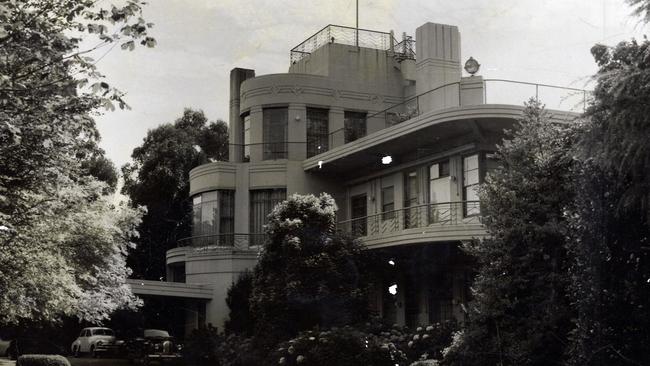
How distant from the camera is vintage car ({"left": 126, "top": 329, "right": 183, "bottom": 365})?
3066cm

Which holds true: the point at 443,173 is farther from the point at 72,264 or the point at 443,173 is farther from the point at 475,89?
the point at 72,264

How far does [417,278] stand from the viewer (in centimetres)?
2936

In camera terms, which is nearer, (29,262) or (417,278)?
(29,262)

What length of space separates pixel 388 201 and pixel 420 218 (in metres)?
3.21

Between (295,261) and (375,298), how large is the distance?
599 centimetres

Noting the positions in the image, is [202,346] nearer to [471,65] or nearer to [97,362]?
[97,362]

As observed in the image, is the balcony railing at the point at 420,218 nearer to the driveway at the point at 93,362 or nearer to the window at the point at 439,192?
the window at the point at 439,192

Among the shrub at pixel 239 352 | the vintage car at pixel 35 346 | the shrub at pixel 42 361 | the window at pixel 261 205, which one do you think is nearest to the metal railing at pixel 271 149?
the window at pixel 261 205

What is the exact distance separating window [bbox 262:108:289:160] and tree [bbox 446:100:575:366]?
55.1ft

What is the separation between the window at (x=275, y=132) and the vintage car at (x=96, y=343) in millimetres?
10401

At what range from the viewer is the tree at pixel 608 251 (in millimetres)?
13609

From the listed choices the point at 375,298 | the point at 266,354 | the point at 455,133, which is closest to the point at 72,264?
the point at 266,354

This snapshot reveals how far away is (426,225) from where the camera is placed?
90.9 ft

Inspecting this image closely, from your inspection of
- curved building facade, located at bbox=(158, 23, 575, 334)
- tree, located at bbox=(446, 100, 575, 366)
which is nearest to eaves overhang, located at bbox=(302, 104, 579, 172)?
curved building facade, located at bbox=(158, 23, 575, 334)
